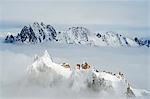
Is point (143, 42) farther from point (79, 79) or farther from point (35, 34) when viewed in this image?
point (35, 34)

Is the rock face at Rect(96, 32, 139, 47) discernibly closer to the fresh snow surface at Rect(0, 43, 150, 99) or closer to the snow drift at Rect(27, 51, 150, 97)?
the fresh snow surface at Rect(0, 43, 150, 99)

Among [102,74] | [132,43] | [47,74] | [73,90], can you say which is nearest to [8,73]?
[47,74]

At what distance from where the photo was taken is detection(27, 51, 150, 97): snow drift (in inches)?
67.6

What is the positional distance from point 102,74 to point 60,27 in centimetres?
32

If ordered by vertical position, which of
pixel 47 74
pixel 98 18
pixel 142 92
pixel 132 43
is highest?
pixel 98 18

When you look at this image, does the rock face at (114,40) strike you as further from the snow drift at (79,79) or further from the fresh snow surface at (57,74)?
the snow drift at (79,79)

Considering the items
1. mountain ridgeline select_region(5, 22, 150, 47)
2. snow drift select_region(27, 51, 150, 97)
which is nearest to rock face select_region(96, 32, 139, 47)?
mountain ridgeline select_region(5, 22, 150, 47)

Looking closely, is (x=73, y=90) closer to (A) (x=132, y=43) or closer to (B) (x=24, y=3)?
(A) (x=132, y=43)

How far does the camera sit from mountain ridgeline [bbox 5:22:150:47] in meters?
1.72

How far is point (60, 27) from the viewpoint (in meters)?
1.73

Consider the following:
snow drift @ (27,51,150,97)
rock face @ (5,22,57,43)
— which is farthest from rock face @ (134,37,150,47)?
rock face @ (5,22,57,43)

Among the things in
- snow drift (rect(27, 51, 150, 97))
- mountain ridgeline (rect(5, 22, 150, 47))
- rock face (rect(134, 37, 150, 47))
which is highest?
mountain ridgeline (rect(5, 22, 150, 47))

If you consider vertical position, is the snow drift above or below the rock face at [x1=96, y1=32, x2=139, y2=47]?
below

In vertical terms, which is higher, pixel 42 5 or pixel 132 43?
pixel 42 5
